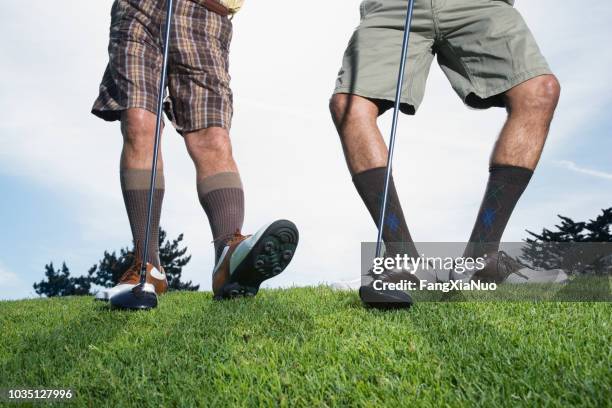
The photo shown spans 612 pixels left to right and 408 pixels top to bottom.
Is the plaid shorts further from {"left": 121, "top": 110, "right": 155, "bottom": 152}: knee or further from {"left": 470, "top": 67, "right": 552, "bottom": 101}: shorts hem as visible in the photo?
{"left": 470, "top": 67, "right": 552, "bottom": 101}: shorts hem

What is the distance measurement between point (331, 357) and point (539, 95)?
6.40 feet

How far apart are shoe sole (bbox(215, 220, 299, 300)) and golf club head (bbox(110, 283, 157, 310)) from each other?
36 cm

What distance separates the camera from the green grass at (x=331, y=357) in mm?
1472

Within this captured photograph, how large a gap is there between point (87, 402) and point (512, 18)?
2.74 meters

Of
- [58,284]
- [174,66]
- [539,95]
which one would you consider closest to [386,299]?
[539,95]

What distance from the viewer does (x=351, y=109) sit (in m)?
3.04

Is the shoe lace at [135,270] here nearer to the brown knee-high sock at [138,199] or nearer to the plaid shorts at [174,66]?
the brown knee-high sock at [138,199]

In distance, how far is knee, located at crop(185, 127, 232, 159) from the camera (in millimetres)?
3361

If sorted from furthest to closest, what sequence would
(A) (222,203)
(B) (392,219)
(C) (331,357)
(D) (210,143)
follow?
1. (D) (210,143)
2. (A) (222,203)
3. (B) (392,219)
4. (C) (331,357)

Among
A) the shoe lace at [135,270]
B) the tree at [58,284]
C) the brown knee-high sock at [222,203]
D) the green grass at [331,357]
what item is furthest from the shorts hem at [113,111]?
the tree at [58,284]

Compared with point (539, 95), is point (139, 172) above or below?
below

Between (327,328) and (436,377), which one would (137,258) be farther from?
(436,377)

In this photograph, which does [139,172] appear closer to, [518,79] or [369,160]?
[369,160]

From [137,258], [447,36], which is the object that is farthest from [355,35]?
[137,258]
